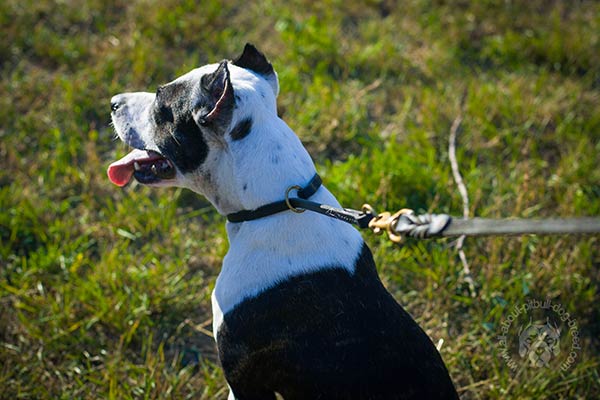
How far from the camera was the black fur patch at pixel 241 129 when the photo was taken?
226 centimetres

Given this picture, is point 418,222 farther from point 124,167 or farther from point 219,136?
point 124,167

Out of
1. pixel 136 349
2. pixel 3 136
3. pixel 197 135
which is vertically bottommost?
pixel 136 349

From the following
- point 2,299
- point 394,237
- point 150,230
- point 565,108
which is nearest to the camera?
point 394,237

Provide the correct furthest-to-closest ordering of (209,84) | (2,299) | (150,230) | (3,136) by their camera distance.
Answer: (3,136) → (150,230) → (2,299) → (209,84)

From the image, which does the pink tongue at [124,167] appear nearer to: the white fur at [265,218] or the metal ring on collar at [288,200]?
the white fur at [265,218]

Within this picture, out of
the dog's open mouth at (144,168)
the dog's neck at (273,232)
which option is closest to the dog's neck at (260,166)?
the dog's neck at (273,232)

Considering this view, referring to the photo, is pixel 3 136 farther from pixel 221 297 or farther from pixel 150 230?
pixel 221 297

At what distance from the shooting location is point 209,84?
2258 millimetres

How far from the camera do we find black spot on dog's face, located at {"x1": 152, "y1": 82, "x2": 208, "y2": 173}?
2.35 meters

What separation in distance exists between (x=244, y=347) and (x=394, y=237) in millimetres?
671

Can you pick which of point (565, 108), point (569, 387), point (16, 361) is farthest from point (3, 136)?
point (565, 108)

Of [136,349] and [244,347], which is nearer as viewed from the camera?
[244,347]

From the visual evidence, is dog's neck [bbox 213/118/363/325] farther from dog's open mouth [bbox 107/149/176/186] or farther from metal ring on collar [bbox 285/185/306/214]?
dog's open mouth [bbox 107/149/176/186]

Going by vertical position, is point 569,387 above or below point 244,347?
below
